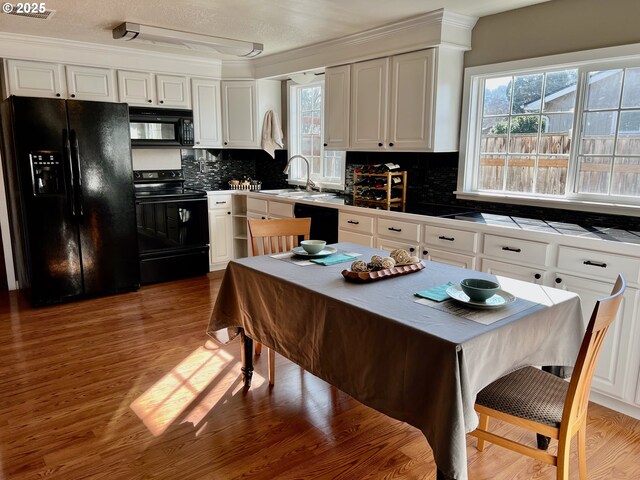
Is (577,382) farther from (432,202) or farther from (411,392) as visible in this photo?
(432,202)

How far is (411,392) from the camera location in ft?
5.17

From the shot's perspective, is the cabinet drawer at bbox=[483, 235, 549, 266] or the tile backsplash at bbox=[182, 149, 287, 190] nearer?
the cabinet drawer at bbox=[483, 235, 549, 266]

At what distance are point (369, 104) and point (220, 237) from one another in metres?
2.26

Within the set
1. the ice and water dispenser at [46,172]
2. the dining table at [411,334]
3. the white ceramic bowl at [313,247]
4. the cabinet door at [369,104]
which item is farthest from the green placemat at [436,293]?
the ice and water dispenser at [46,172]

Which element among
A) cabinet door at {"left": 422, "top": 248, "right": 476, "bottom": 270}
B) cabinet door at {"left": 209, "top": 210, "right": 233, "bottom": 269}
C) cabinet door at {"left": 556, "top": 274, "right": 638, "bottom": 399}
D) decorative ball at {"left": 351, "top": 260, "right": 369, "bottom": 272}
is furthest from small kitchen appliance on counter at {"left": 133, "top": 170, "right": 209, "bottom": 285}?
cabinet door at {"left": 556, "top": 274, "right": 638, "bottom": 399}

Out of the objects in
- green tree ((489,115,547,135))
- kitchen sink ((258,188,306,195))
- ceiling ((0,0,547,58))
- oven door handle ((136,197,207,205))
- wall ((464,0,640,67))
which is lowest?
oven door handle ((136,197,207,205))

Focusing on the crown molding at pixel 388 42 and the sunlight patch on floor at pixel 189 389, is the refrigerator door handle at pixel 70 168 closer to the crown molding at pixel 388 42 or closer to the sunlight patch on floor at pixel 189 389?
the sunlight patch on floor at pixel 189 389

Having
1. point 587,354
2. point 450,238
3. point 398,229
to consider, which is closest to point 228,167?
point 398,229

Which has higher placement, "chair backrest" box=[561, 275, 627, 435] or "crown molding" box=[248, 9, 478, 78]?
"crown molding" box=[248, 9, 478, 78]

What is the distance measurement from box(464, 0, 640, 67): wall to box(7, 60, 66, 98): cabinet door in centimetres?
356

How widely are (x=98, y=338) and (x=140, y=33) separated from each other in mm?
2353

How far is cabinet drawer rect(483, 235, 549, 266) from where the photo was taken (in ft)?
9.05

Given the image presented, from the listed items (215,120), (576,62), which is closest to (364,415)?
(576,62)

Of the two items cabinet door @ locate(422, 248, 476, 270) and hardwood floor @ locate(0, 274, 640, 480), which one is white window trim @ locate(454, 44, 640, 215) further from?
hardwood floor @ locate(0, 274, 640, 480)
